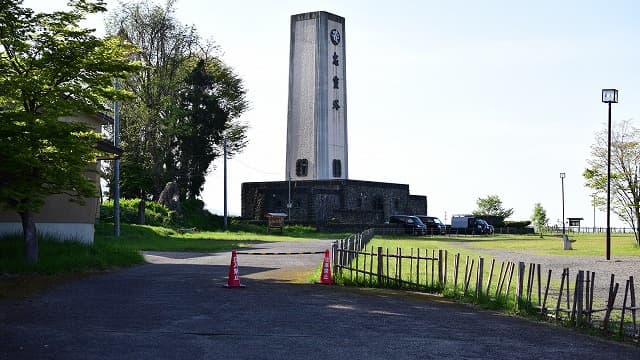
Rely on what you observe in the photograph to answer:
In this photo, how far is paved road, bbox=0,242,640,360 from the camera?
10.6 m

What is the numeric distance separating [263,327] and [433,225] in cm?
5646

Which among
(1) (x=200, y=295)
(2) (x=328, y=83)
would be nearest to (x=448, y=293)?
(1) (x=200, y=295)

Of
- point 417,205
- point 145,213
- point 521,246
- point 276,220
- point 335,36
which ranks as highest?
point 335,36

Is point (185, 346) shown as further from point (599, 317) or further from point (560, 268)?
point (560, 268)

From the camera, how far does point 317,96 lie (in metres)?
63.2

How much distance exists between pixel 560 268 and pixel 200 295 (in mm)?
13858

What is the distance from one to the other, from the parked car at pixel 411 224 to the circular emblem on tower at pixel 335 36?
1478 centimetres

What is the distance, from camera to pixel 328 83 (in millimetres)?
63688

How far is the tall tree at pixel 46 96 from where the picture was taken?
20.9 metres

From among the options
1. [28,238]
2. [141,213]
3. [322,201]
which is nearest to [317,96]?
[322,201]

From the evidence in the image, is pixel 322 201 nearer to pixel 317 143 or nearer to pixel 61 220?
pixel 317 143

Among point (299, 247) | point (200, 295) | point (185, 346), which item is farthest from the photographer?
point (299, 247)

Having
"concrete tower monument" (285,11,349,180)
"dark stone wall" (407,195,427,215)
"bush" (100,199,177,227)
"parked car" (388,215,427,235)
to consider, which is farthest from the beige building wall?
"dark stone wall" (407,195,427,215)

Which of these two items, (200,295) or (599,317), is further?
(200,295)
